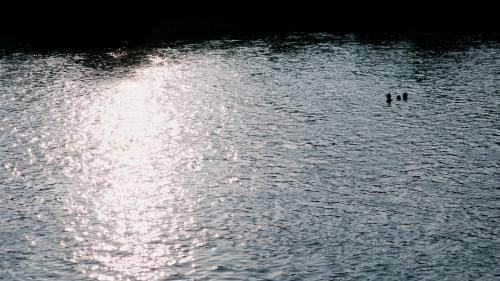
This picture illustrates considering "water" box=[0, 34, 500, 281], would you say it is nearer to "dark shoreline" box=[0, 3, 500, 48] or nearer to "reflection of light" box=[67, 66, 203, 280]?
"reflection of light" box=[67, 66, 203, 280]

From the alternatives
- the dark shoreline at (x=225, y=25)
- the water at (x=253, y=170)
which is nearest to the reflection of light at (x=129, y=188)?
the water at (x=253, y=170)

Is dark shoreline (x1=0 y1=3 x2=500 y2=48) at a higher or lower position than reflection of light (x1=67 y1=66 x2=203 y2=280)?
higher

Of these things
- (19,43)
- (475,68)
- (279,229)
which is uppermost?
(19,43)

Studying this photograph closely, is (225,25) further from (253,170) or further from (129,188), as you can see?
(129,188)

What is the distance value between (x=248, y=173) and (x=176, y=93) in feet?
134

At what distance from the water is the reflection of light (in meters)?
0.23

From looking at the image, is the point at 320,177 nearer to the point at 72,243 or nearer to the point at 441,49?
the point at 72,243

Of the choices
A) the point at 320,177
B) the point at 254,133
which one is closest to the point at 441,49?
the point at 254,133

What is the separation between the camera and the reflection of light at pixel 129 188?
54562mm

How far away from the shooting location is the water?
53.9m

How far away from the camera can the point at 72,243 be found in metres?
57.2

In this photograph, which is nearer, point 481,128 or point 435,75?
point 481,128

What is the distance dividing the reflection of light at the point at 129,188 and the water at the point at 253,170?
23 centimetres

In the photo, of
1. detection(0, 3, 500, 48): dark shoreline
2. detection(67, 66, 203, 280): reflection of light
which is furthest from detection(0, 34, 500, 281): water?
detection(0, 3, 500, 48): dark shoreline
